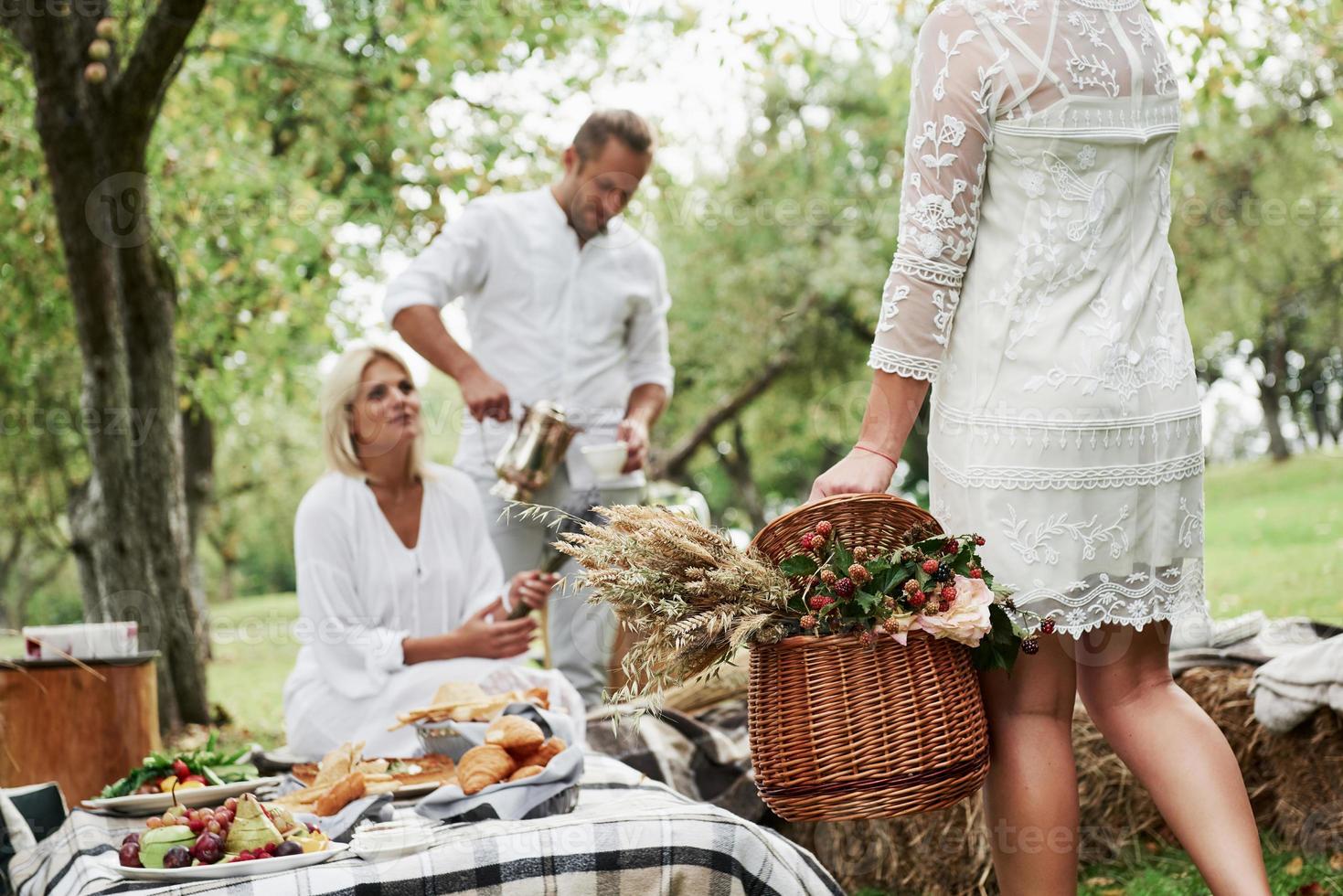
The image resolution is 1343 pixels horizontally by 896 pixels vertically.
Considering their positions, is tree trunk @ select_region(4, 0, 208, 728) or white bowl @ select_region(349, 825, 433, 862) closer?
white bowl @ select_region(349, 825, 433, 862)

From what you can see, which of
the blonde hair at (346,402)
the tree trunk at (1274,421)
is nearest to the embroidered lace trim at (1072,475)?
the blonde hair at (346,402)

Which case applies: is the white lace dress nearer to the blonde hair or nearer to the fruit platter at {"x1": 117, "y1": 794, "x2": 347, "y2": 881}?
the fruit platter at {"x1": 117, "y1": 794, "x2": 347, "y2": 881}

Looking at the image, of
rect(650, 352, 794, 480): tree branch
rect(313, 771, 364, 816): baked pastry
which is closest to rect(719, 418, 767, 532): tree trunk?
rect(650, 352, 794, 480): tree branch

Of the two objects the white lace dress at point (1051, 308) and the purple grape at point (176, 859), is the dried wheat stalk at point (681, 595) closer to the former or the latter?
the white lace dress at point (1051, 308)

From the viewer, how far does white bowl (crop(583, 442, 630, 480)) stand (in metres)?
4.33

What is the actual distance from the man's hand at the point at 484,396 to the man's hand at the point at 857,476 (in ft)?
6.86

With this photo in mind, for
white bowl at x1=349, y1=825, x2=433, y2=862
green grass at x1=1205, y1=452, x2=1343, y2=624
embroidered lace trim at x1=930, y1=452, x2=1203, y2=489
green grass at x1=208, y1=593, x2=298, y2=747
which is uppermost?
embroidered lace trim at x1=930, y1=452, x2=1203, y2=489

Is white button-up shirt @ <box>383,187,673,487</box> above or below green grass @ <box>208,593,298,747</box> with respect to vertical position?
above

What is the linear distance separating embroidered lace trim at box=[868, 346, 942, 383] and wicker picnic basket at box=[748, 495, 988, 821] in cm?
24

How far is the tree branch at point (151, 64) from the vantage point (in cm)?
632

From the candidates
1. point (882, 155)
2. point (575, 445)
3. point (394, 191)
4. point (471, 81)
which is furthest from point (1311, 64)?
point (575, 445)

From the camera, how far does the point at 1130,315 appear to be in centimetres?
222

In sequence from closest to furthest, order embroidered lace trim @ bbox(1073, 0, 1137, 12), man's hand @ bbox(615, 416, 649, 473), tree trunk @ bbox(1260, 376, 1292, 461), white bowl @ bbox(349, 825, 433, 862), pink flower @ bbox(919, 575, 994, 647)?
pink flower @ bbox(919, 575, 994, 647) < embroidered lace trim @ bbox(1073, 0, 1137, 12) < white bowl @ bbox(349, 825, 433, 862) < man's hand @ bbox(615, 416, 649, 473) < tree trunk @ bbox(1260, 376, 1292, 461)

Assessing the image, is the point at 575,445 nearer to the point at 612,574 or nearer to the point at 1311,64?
the point at 612,574
